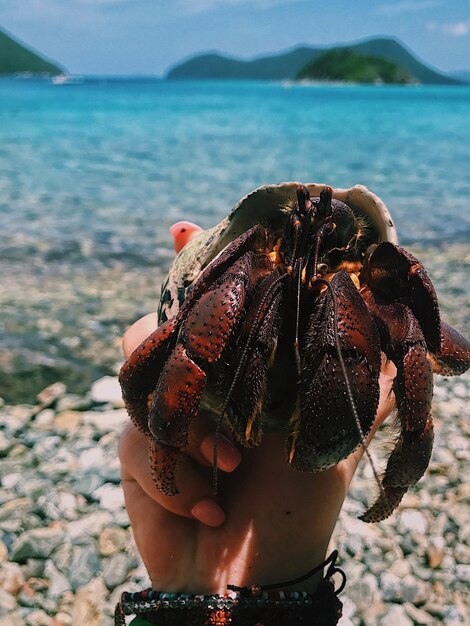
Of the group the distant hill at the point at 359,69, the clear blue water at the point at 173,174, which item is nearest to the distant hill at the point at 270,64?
the distant hill at the point at 359,69

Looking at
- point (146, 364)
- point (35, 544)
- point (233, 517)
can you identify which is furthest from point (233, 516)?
point (35, 544)

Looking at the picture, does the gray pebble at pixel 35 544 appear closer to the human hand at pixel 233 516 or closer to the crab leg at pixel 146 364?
the human hand at pixel 233 516

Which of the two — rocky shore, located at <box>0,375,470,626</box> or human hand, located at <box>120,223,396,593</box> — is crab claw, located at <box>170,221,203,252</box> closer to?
human hand, located at <box>120,223,396,593</box>

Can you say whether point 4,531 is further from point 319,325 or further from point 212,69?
point 212,69

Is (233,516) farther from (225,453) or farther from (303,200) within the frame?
(303,200)

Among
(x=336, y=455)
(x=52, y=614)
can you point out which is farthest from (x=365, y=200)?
(x=52, y=614)

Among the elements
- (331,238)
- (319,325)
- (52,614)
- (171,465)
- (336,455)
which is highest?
(331,238)
